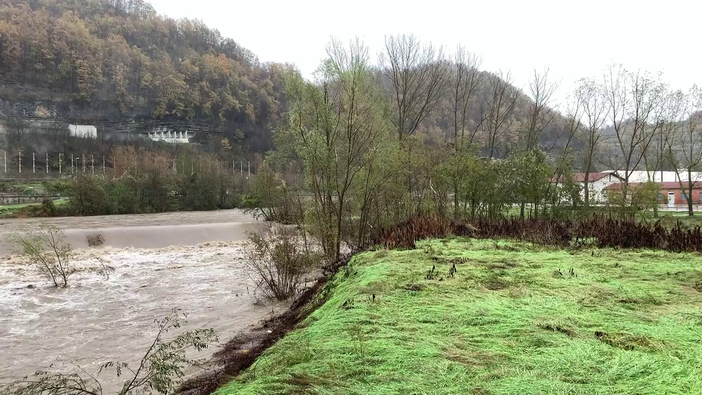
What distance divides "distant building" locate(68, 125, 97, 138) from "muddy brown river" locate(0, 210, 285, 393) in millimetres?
71800

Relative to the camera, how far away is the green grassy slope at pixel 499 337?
9.55 ft

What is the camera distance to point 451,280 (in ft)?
19.2

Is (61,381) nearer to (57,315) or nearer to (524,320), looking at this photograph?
(524,320)

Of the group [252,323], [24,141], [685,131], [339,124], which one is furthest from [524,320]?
[24,141]

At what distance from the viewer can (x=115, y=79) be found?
324ft

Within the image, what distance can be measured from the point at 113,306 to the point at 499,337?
917 centimetres

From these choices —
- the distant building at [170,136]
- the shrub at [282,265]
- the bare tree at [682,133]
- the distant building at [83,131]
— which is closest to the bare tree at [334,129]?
the shrub at [282,265]

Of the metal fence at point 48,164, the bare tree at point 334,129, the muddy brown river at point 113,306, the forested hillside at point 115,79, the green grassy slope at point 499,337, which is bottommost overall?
the muddy brown river at point 113,306

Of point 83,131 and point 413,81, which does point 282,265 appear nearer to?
point 413,81

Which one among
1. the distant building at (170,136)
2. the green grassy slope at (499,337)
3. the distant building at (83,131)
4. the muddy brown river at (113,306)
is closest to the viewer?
the green grassy slope at (499,337)

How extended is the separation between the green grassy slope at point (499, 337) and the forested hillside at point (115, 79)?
83528 millimetres

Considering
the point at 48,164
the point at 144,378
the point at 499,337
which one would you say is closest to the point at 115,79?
the point at 48,164

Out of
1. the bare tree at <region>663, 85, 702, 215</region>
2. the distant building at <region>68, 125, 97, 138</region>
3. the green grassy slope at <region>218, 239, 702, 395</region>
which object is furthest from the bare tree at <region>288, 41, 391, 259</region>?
the distant building at <region>68, 125, 97, 138</region>

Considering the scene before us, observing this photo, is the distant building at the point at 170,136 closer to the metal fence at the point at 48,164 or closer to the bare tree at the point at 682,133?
the metal fence at the point at 48,164
